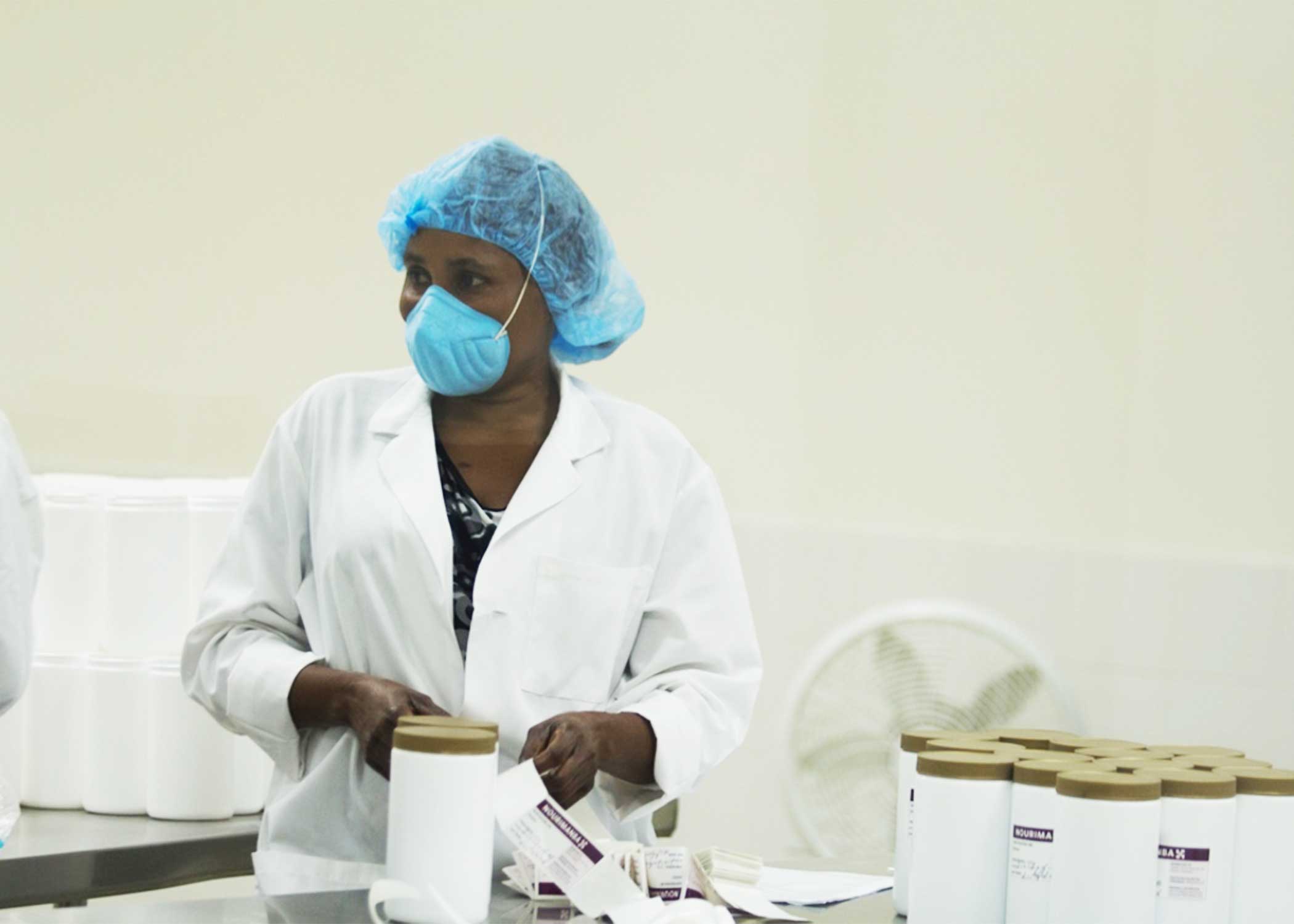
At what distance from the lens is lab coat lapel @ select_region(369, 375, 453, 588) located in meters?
1.83

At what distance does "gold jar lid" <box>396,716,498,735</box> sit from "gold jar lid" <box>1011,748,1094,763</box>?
1.65 feet

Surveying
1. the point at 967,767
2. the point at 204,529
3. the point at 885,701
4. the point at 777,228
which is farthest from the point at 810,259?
the point at 967,767

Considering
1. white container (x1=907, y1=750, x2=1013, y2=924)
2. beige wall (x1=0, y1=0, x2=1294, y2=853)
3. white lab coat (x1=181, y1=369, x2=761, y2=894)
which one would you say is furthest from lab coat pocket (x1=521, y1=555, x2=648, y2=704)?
beige wall (x1=0, y1=0, x2=1294, y2=853)

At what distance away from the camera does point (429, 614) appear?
182 cm

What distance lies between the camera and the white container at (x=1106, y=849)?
4.62ft

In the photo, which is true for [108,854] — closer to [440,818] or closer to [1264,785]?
[440,818]

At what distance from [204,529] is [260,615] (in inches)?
28.5

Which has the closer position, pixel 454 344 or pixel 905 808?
pixel 905 808

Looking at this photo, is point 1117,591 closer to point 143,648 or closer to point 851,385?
point 851,385

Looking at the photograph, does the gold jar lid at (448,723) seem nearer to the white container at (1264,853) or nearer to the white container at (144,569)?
the white container at (1264,853)

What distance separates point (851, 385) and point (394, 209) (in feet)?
5.68

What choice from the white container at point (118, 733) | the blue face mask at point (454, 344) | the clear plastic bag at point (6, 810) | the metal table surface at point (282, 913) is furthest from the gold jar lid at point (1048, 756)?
the white container at point (118, 733)

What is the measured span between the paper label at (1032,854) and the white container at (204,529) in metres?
1.48

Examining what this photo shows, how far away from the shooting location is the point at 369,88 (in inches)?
133
